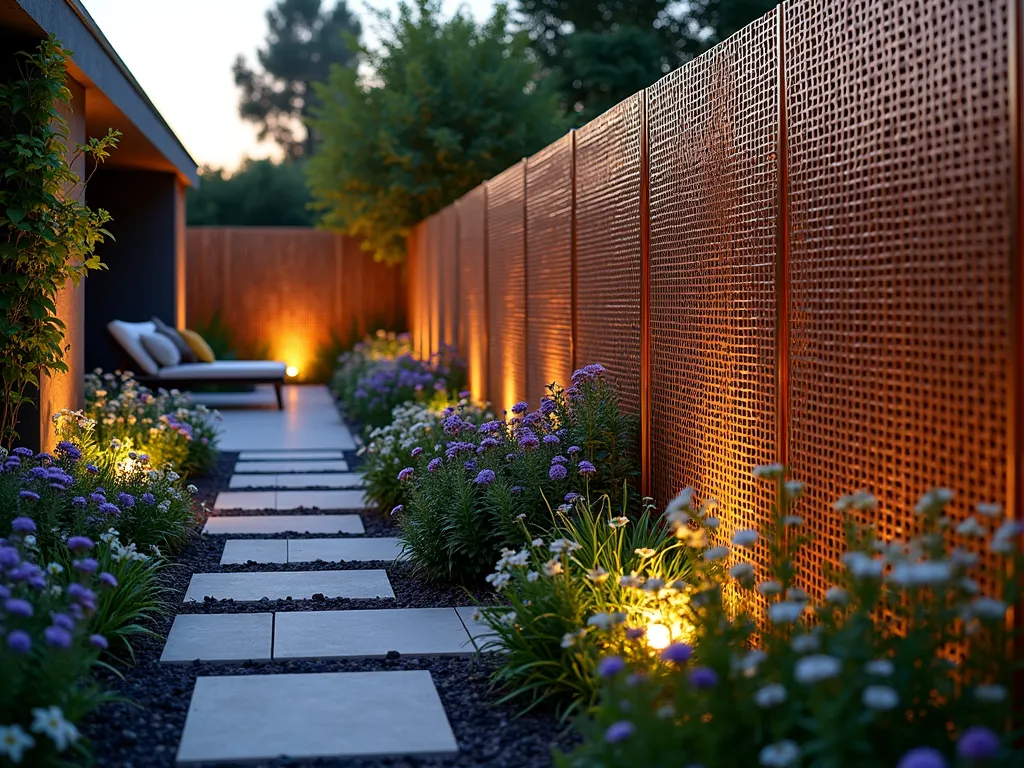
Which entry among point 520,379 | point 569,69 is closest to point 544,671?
point 520,379

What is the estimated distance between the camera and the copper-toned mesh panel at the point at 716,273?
3.66m

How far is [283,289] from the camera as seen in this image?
1658cm

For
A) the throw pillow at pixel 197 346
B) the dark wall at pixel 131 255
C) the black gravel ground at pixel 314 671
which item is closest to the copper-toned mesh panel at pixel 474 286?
the throw pillow at pixel 197 346

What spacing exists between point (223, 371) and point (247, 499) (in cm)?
544

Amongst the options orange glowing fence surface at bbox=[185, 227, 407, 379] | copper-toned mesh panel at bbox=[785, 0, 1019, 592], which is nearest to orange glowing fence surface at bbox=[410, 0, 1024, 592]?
copper-toned mesh panel at bbox=[785, 0, 1019, 592]

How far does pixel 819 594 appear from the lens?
3.19 m

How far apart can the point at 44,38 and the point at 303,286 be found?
11.3 meters

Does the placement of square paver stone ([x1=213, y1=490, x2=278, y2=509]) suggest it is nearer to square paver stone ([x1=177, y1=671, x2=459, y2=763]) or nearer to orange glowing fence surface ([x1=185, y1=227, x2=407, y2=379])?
square paver stone ([x1=177, y1=671, x2=459, y2=763])

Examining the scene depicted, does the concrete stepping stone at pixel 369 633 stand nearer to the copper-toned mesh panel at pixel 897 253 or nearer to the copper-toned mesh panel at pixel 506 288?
the copper-toned mesh panel at pixel 897 253

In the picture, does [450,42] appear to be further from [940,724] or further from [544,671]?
[940,724]

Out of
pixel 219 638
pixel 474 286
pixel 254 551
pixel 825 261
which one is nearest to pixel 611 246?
pixel 254 551

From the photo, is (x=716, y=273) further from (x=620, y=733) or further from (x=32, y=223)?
(x=32, y=223)

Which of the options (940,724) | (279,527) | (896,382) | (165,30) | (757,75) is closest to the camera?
(940,724)

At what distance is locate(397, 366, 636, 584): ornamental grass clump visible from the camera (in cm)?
468
